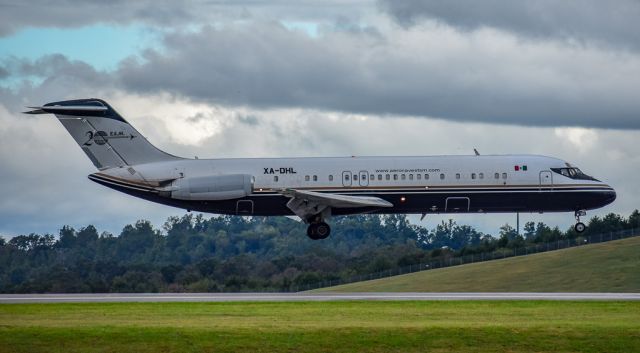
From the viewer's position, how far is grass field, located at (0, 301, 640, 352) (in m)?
39.8

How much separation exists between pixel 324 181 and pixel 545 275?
27394mm

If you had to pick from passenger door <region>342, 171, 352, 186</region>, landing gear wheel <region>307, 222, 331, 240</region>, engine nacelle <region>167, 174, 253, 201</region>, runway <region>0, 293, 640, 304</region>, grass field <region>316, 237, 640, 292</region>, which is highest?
passenger door <region>342, 171, 352, 186</region>

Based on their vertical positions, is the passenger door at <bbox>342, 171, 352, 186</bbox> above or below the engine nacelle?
above

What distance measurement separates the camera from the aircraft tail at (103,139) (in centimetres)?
6900

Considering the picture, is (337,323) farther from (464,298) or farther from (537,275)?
(537,275)

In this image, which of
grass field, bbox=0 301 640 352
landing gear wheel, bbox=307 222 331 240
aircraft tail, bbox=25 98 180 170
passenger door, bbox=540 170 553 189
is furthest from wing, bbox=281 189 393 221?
grass field, bbox=0 301 640 352

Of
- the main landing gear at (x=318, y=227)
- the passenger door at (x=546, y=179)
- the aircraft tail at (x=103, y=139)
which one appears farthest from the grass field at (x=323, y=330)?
the aircraft tail at (x=103, y=139)

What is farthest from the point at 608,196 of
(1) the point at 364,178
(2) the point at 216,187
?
(2) the point at 216,187

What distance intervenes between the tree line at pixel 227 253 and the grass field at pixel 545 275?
16.8 m

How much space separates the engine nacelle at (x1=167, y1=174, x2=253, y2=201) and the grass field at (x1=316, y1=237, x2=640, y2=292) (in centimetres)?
2275

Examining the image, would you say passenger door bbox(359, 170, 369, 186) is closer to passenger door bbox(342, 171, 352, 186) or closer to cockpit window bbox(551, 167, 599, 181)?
passenger door bbox(342, 171, 352, 186)

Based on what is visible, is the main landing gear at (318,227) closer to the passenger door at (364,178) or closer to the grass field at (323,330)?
the passenger door at (364,178)

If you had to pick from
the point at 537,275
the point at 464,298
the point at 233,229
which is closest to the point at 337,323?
the point at 464,298

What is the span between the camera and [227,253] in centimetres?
17712
